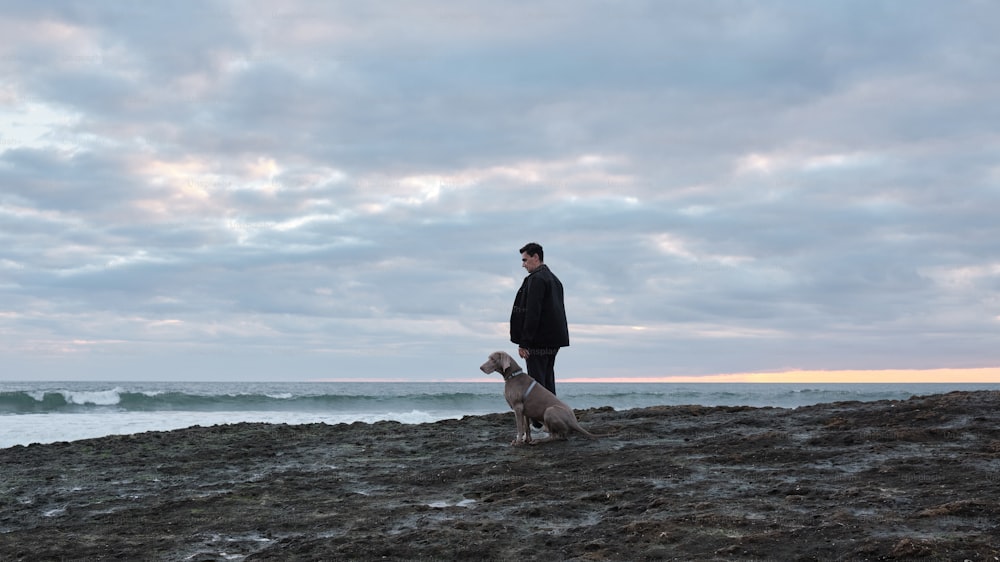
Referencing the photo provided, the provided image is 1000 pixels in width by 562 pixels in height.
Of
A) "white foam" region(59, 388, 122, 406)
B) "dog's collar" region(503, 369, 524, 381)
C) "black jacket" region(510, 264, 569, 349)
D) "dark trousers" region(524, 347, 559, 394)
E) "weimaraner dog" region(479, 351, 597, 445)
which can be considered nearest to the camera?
"weimaraner dog" region(479, 351, 597, 445)

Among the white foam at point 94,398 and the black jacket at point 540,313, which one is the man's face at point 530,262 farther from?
the white foam at point 94,398

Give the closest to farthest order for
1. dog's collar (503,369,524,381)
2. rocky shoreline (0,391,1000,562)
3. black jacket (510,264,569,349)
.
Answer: rocky shoreline (0,391,1000,562) → dog's collar (503,369,524,381) → black jacket (510,264,569,349)

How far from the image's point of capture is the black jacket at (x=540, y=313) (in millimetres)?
9523

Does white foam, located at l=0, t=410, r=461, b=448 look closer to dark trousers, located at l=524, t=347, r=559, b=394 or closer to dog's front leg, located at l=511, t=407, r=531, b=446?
dark trousers, located at l=524, t=347, r=559, b=394

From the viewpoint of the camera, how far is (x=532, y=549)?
16.6 feet

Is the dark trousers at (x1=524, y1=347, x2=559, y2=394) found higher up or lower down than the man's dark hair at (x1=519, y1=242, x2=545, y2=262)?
lower down

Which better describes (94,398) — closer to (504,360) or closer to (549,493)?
(504,360)


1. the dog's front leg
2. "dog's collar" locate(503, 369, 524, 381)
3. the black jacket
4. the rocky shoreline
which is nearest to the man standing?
the black jacket

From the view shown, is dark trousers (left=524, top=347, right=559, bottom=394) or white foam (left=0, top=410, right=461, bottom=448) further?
white foam (left=0, top=410, right=461, bottom=448)

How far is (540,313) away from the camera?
954cm

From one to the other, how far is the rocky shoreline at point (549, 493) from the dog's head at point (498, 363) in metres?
0.88

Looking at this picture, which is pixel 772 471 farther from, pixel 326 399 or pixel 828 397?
pixel 828 397

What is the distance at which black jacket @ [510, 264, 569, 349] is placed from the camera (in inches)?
375

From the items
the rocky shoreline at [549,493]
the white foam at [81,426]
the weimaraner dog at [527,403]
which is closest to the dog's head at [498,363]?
the weimaraner dog at [527,403]
